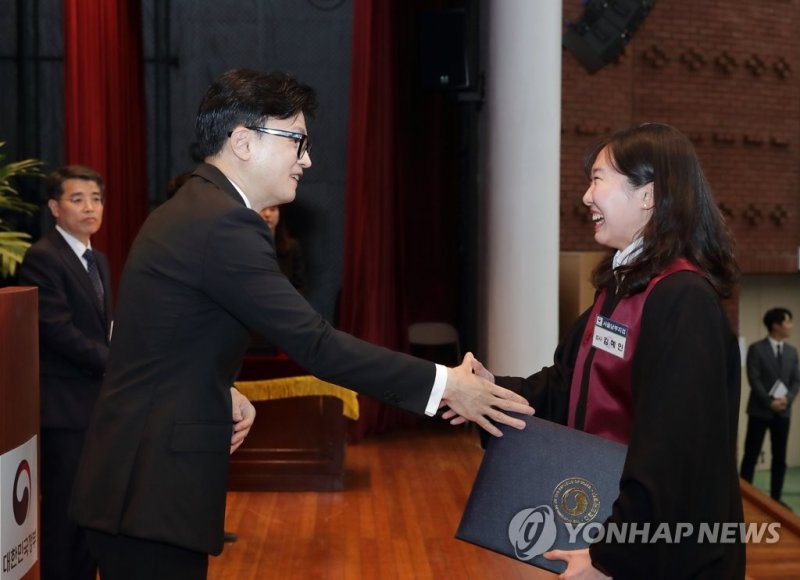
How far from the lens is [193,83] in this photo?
6.70 meters

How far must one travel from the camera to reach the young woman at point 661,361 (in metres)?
1.39

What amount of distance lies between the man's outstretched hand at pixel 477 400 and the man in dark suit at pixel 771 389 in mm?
5866

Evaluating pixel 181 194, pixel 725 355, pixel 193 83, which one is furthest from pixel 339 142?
pixel 725 355

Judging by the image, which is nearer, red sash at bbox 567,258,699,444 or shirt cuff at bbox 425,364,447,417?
red sash at bbox 567,258,699,444

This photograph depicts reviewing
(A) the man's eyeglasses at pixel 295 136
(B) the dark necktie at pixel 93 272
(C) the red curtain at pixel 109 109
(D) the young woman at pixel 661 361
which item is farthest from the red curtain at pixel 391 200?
(D) the young woman at pixel 661 361

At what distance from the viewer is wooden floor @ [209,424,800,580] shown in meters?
3.60

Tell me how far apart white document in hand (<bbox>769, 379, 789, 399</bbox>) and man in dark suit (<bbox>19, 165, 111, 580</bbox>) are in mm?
5463

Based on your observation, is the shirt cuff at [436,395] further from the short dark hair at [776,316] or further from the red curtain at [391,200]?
the short dark hair at [776,316]

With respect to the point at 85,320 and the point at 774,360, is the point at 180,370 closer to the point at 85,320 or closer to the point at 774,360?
the point at 85,320

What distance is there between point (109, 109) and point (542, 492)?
487 cm

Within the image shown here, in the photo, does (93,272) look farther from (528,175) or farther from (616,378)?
(528,175)

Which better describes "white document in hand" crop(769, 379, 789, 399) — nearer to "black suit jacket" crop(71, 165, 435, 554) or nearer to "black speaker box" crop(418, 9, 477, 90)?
"black speaker box" crop(418, 9, 477, 90)

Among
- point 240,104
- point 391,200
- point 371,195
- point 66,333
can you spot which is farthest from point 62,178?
point 391,200

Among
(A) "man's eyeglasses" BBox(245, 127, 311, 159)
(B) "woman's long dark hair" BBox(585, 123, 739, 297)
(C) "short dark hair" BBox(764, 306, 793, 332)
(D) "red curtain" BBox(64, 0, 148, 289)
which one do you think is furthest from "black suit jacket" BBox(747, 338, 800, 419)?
(A) "man's eyeglasses" BBox(245, 127, 311, 159)
